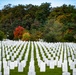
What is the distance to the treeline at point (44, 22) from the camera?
178 feet

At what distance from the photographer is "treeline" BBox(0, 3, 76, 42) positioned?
54.4 metres

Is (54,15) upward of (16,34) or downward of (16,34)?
upward

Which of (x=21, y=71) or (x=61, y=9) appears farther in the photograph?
(x=61, y=9)

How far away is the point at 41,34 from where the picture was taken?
59.9m

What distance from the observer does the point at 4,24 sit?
8506cm

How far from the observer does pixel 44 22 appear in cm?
7831

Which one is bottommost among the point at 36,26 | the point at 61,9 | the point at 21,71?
the point at 21,71

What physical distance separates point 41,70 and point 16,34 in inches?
2116

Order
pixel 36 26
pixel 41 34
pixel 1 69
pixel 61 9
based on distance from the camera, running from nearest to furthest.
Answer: pixel 1 69 < pixel 41 34 < pixel 36 26 < pixel 61 9

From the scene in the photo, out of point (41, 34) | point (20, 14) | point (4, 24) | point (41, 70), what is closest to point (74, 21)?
point (41, 34)

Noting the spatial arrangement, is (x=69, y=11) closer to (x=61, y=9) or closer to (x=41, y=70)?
(x=61, y=9)

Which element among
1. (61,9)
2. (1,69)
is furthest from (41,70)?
(61,9)

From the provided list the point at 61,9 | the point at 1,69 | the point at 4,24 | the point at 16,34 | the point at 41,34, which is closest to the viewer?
the point at 1,69

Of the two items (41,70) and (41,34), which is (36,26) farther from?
(41,70)
